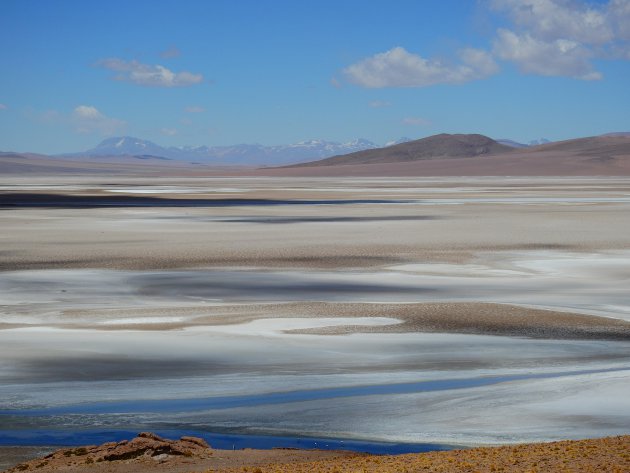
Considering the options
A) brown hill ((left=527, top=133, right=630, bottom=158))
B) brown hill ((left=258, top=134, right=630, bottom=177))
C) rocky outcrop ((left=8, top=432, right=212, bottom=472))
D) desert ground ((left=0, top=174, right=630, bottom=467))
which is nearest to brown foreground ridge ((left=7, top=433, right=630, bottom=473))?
rocky outcrop ((left=8, top=432, right=212, bottom=472))

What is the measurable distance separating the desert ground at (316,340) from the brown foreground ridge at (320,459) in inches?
22.6

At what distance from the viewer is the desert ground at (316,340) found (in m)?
8.86

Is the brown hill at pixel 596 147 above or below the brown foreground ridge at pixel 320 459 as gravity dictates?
above

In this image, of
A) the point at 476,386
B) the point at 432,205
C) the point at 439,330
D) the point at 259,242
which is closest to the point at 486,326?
the point at 439,330

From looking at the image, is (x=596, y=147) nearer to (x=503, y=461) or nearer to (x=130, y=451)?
(x=130, y=451)

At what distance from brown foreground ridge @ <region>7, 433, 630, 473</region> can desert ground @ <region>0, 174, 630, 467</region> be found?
Answer: 22.6 inches

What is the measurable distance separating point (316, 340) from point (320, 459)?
5017 mm

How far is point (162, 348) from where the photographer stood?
12094 mm

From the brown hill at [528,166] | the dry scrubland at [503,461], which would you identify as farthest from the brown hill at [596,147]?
the dry scrubland at [503,461]

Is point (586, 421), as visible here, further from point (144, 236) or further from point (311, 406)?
point (144, 236)

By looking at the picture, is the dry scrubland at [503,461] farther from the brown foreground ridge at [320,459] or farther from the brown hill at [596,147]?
the brown hill at [596,147]

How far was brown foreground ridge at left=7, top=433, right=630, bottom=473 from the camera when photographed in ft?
21.7

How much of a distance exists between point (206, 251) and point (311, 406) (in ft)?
47.6

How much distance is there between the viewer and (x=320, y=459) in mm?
7629
